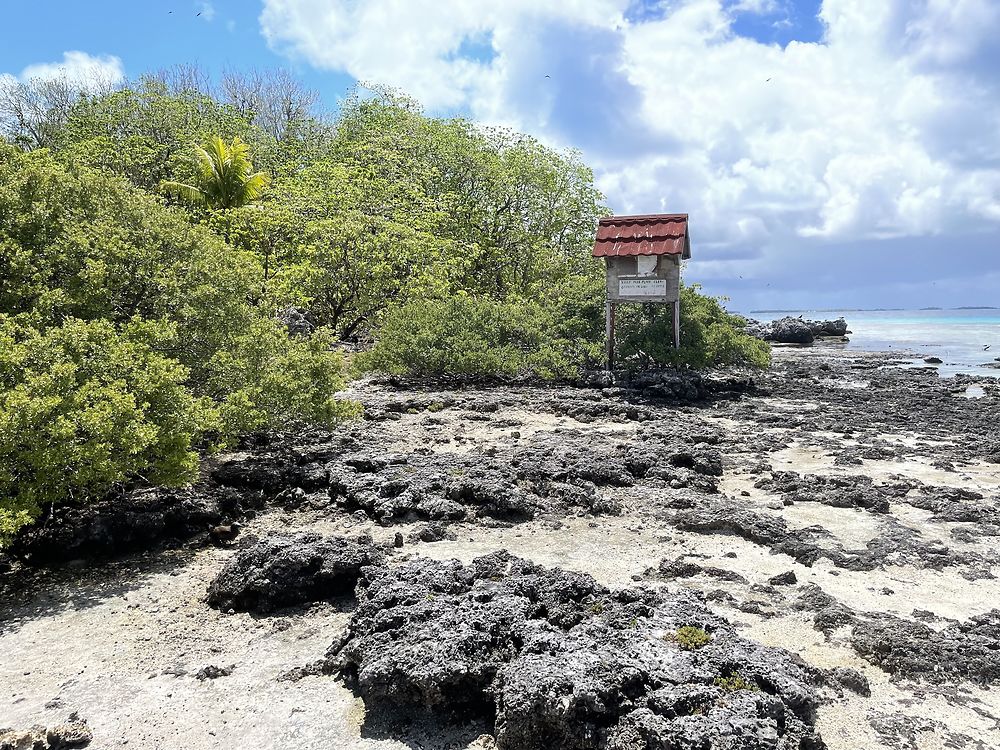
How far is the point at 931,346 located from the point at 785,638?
159 ft

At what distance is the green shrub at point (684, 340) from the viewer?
1858 cm

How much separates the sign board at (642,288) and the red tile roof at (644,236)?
70 cm

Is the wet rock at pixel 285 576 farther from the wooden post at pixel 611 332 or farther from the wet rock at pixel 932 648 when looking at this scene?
the wooden post at pixel 611 332

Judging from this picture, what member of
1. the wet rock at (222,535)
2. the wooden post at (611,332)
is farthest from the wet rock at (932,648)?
the wooden post at (611,332)

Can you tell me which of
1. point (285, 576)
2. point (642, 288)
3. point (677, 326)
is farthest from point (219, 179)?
point (285, 576)

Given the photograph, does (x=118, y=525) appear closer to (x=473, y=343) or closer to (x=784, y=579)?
(x=784, y=579)

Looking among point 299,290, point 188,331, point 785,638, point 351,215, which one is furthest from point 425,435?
point 351,215

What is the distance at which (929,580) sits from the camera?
255 inches

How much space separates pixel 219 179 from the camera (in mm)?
27078

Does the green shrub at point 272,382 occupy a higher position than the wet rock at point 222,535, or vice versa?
the green shrub at point 272,382

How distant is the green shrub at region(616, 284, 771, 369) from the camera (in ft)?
61.0

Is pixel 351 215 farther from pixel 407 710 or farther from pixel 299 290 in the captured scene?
pixel 407 710

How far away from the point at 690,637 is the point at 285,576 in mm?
3394

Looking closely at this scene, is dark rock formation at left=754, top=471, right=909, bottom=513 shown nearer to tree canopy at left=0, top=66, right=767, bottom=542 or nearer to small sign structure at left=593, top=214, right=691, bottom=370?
tree canopy at left=0, top=66, right=767, bottom=542
